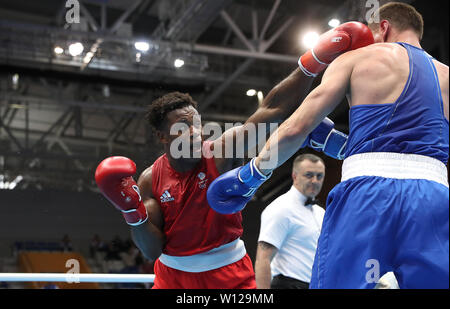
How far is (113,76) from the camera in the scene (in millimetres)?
10906

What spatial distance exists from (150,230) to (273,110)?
798mm

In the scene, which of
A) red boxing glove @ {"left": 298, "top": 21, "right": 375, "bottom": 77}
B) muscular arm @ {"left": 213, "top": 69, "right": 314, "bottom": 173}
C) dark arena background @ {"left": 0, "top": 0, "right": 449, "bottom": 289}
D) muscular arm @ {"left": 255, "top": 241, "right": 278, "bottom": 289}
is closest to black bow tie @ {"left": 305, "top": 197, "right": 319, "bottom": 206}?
muscular arm @ {"left": 255, "top": 241, "right": 278, "bottom": 289}

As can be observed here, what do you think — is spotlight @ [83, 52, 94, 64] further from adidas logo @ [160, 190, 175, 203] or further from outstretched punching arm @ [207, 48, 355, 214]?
outstretched punching arm @ [207, 48, 355, 214]

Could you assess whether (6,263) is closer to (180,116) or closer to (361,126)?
(180,116)

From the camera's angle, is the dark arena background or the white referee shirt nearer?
the white referee shirt

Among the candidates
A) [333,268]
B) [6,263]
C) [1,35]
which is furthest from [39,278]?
[6,263]

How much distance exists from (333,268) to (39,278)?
1.95 metres

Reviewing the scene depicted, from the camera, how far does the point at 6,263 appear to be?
434 inches

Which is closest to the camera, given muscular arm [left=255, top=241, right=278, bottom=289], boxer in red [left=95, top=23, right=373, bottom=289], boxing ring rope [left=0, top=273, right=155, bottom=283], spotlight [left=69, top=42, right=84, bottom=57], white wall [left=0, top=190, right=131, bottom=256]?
boxer in red [left=95, top=23, right=373, bottom=289]

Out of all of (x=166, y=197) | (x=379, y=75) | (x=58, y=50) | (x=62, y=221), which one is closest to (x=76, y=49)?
(x=58, y=50)

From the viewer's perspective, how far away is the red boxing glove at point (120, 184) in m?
2.36

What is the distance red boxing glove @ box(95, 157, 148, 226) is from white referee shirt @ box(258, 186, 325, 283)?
1.61 meters

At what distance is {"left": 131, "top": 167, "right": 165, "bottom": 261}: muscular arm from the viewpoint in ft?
8.41
